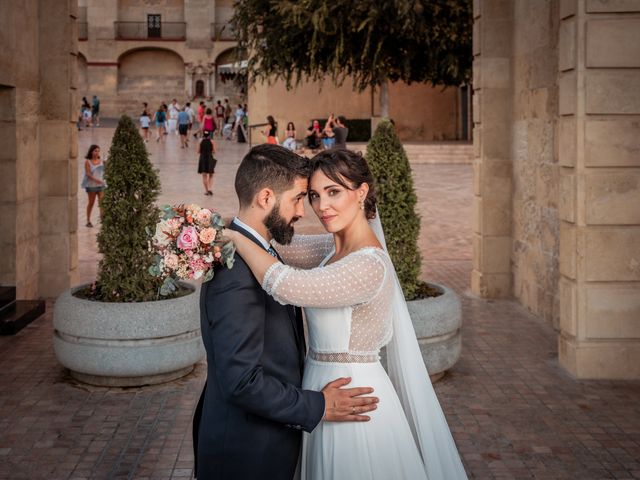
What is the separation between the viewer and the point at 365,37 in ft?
101

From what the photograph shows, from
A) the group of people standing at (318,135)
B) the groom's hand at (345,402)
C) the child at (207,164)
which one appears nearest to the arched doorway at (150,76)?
the group of people standing at (318,135)

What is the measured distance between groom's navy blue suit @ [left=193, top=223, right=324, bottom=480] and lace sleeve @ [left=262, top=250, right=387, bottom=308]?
0.09 metres

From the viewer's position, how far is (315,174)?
133 inches

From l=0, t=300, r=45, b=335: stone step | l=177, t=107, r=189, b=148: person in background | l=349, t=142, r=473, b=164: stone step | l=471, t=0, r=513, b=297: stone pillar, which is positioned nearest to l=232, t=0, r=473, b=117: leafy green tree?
l=349, t=142, r=473, b=164: stone step

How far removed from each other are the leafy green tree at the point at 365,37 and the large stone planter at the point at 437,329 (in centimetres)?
2229

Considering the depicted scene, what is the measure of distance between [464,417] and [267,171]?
12.7ft

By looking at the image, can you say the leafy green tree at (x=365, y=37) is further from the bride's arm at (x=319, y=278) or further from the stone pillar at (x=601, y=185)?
the bride's arm at (x=319, y=278)

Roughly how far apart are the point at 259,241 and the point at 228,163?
90.1 feet

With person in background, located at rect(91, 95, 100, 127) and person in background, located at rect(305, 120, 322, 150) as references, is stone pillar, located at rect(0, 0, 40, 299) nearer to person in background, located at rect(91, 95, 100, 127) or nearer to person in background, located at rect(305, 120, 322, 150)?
person in background, located at rect(305, 120, 322, 150)

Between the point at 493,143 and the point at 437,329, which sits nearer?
the point at 437,329

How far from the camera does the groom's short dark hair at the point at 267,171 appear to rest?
3172 millimetres

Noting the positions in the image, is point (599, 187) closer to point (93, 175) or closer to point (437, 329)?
point (437, 329)

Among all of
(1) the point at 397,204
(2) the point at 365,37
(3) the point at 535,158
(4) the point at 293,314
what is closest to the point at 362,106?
(2) the point at 365,37

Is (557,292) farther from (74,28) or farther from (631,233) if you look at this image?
(74,28)
